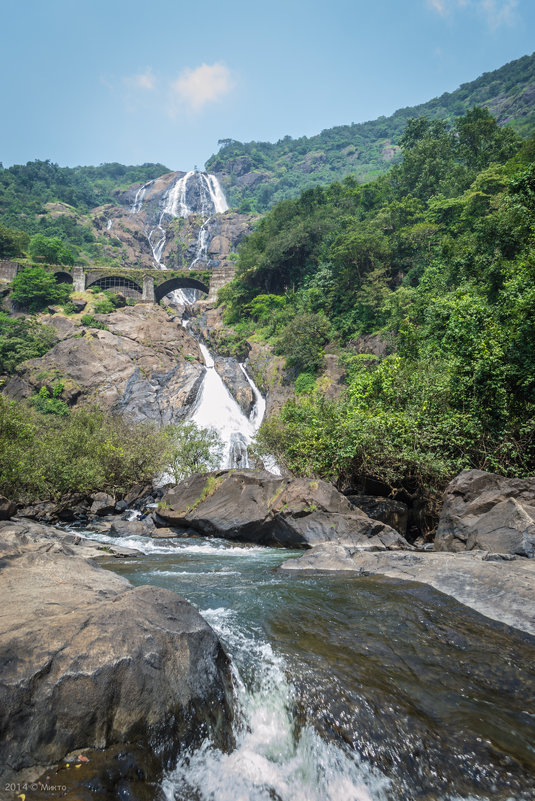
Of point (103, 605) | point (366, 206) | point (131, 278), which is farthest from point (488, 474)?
point (131, 278)

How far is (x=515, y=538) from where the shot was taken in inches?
381

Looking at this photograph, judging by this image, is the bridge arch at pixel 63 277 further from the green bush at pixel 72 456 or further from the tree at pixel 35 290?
the green bush at pixel 72 456

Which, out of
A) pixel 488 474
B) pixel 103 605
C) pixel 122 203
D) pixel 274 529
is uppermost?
pixel 122 203

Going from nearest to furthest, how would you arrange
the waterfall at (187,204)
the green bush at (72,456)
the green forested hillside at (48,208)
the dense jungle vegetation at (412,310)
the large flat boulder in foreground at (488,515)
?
1. the large flat boulder in foreground at (488,515)
2. the dense jungle vegetation at (412,310)
3. the green bush at (72,456)
4. the green forested hillside at (48,208)
5. the waterfall at (187,204)

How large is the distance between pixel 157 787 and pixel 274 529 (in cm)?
1374

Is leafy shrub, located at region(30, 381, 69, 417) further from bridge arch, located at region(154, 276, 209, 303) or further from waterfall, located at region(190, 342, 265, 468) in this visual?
bridge arch, located at region(154, 276, 209, 303)

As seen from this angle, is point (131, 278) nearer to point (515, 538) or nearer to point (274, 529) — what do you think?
point (274, 529)

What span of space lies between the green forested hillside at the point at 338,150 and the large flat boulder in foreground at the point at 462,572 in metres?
116

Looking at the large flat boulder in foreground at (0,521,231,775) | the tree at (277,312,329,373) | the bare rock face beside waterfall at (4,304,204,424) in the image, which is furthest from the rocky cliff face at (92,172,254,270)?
the large flat boulder in foreground at (0,521,231,775)

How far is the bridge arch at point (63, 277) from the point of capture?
Result: 61.8 meters

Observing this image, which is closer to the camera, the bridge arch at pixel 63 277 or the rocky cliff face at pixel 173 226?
the bridge arch at pixel 63 277

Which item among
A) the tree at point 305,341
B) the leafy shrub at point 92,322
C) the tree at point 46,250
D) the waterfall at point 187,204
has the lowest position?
the tree at point 305,341

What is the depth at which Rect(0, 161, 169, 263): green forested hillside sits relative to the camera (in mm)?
65438

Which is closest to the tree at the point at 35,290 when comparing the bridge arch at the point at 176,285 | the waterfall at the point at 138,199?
the bridge arch at the point at 176,285
